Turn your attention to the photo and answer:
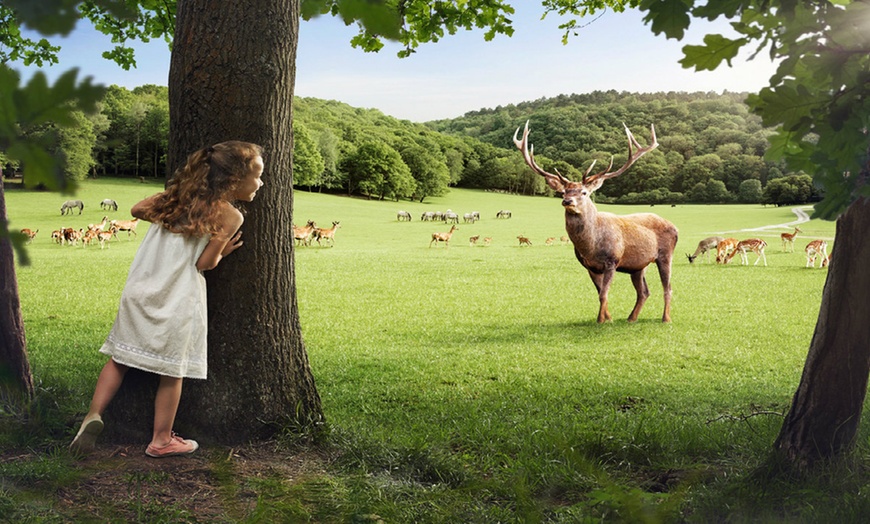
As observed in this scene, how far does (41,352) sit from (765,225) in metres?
35.4

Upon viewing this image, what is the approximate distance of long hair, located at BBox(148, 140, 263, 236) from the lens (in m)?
3.10

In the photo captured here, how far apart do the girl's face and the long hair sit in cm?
2

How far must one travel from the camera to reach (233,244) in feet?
10.8

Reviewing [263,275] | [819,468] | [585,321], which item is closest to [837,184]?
[819,468]

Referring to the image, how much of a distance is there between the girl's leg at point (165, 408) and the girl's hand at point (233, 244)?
61 cm

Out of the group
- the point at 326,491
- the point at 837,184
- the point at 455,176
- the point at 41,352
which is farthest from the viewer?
the point at 455,176

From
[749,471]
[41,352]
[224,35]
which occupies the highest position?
[224,35]

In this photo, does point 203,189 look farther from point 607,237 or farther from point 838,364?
point 607,237

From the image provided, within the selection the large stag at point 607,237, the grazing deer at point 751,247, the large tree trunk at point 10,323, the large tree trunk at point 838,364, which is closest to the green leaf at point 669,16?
the large tree trunk at point 838,364

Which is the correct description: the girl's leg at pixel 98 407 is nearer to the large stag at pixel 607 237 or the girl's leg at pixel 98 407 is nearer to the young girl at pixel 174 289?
the young girl at pixel 174 289

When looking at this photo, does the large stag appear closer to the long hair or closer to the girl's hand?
the girl's hand

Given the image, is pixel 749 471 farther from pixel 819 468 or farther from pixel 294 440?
pixel 294 440

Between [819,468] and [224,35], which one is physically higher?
[224,35]

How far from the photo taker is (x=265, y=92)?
132 inches
